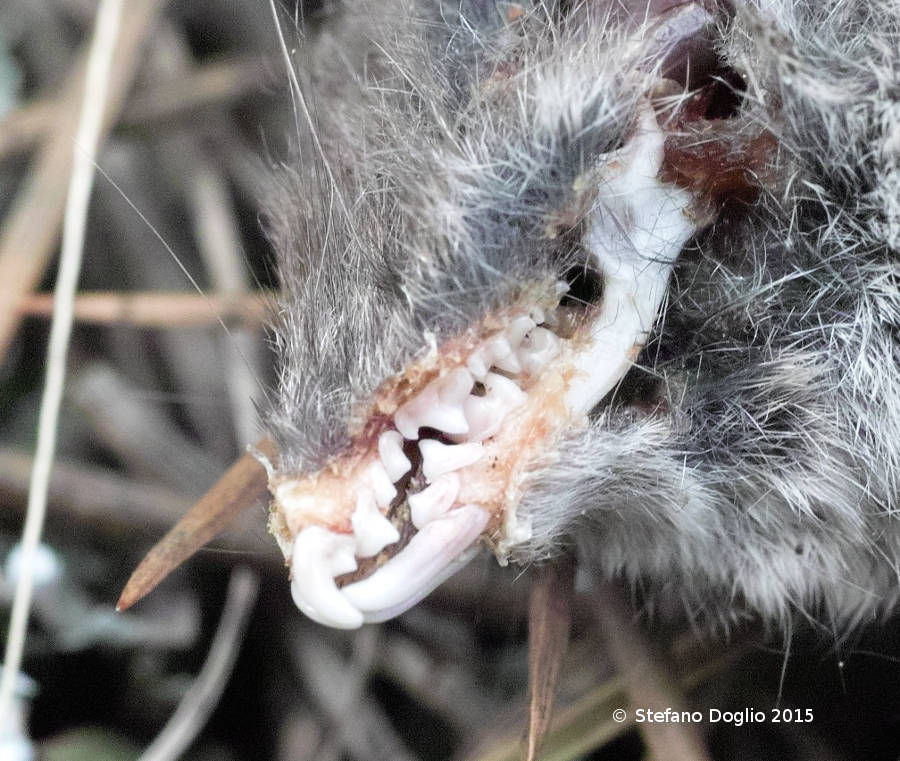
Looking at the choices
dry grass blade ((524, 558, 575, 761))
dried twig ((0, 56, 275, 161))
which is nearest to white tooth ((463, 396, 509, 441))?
dry grass blade ((524, 558, 575, 761))

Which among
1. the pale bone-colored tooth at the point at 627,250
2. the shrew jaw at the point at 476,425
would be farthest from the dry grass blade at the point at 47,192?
the pale bone-colored tooth at the point at 627,250

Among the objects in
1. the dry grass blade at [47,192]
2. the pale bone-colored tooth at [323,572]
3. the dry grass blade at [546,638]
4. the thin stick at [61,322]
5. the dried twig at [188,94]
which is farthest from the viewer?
the dried twig at [188,94]

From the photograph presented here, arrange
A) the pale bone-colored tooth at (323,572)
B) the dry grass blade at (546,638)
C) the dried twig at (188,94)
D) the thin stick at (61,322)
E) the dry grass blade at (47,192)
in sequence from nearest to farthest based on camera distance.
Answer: the pale bone-colored tooth at (323,572) → the dry grass blade at (546,638) → the thin stick at (61,322) → the dry grass blade at (47,192) → the dried twig at (188,94)

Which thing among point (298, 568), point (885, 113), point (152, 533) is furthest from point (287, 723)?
point (885, 113)

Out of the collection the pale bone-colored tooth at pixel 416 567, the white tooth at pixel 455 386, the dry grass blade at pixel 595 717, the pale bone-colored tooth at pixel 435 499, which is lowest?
the dry grass blade at pixel 595 717

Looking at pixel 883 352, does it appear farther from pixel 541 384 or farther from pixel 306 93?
pixel 306 93

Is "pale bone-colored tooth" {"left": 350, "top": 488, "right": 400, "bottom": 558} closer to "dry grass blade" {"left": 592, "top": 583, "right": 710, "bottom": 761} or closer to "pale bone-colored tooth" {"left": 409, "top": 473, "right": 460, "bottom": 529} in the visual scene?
"pale bone-colored tooth" {"left": 409, "top": 473, "right": 460, "bottom": 529}

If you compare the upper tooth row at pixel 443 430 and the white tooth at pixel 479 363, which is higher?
the white tooth at pixel 479 363

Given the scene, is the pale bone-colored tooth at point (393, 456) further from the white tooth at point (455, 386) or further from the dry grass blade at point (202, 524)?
the dry grass blade at point (202, 524)
